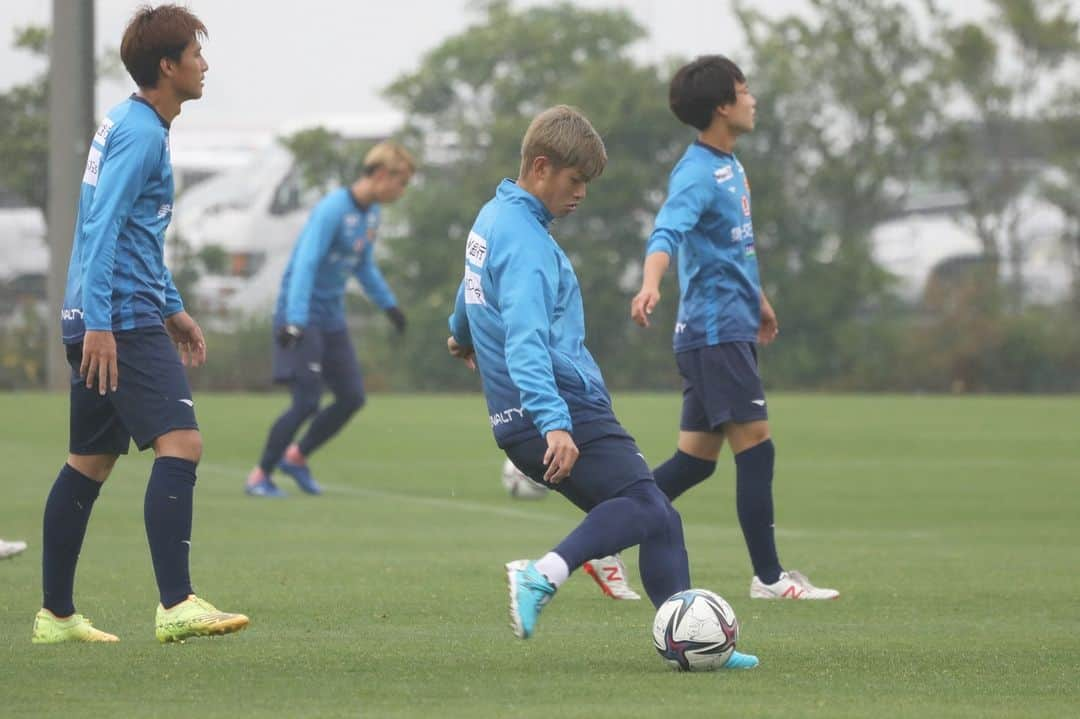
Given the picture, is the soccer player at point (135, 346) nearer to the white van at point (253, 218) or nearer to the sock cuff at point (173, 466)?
the sock cuff at point (173, 466)

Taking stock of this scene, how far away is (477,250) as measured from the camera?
5297 millimetres

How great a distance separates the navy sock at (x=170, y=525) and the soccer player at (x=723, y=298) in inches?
91.5

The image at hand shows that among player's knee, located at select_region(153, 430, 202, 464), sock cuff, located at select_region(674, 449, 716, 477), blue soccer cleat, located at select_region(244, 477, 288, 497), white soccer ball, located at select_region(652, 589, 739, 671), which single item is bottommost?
blue soccer cleat, located at select_region(244, 477, 288, 497)

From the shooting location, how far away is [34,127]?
2522cm

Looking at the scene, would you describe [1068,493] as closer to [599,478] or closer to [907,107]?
[599,478]

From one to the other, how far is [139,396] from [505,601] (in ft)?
5.94

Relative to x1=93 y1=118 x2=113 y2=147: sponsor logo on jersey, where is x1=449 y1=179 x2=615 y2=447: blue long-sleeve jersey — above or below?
below

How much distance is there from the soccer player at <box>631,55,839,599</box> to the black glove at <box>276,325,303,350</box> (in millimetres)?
4814

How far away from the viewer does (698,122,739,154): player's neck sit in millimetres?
7348

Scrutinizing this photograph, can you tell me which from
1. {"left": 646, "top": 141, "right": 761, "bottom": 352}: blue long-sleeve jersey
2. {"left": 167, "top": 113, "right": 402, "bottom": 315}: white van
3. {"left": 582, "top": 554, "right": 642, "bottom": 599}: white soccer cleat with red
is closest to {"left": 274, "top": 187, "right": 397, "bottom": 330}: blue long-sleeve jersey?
{"left": 646, "top": 141, "right": 761, "bottom": 352}: blue long-sleeve jersey

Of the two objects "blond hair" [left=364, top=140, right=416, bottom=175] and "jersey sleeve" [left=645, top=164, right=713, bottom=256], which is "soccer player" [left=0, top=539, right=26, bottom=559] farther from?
"blond hair" [left=364, top=140, right=416, bottom=175]

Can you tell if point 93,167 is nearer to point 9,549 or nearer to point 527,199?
point 527,199

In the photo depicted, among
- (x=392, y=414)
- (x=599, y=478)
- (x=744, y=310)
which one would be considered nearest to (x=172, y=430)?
(x=599, y=478)

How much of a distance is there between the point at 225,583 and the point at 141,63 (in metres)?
2.37
